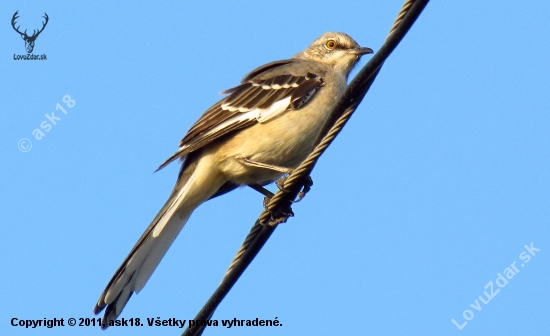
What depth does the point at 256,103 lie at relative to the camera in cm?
730

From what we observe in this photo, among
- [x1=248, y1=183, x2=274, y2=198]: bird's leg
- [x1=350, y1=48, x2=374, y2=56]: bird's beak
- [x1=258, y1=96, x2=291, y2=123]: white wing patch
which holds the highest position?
[x1=350, y1=48, x2=374, y2=56]: bird's beak

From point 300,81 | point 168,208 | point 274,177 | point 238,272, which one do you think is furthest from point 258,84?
point 238,272

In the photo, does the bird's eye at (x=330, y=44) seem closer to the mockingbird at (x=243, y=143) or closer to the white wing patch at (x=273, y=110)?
the mockingbird at (x=243, y=143)

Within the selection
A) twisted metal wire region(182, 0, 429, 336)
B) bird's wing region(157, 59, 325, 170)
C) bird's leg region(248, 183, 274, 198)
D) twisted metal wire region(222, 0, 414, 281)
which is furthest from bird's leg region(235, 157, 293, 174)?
twisted metal wire region(222, 0, 414, 281)

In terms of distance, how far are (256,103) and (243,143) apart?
1.55 ft

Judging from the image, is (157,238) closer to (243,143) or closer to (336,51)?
(243,143)

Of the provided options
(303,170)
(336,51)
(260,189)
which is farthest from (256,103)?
(303,170)

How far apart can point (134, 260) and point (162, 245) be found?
322 mm

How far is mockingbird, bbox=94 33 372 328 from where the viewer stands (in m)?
6.81

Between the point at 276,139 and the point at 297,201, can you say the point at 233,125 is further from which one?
the point at 297,201

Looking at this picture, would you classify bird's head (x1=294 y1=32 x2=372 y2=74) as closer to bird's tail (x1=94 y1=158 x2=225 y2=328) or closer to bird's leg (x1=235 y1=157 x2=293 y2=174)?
bird's leg (x1=235 y1=157 x2=293 y2=174)

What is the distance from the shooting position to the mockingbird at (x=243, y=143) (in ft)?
22.3

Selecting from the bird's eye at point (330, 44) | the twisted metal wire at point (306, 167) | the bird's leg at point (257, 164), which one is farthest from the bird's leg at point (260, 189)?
the bird's eye at point (330, 44)

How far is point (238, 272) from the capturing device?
16.9 feet
